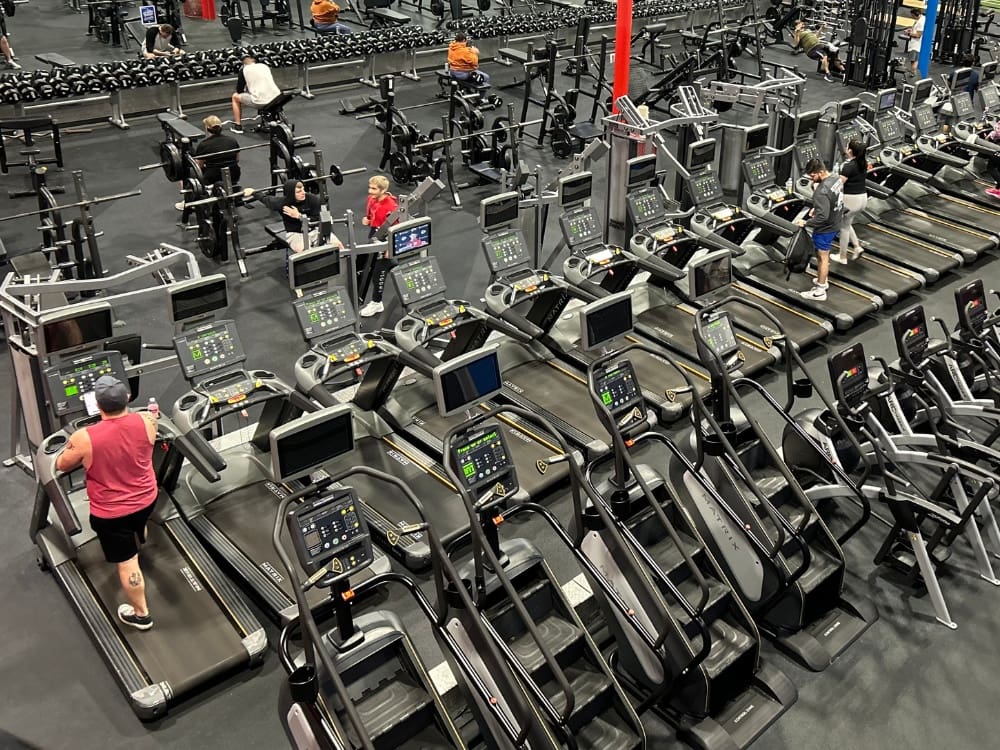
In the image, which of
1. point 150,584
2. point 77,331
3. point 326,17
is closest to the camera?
point 150,584

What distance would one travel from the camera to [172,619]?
5570 mm

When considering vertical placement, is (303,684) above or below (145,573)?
above

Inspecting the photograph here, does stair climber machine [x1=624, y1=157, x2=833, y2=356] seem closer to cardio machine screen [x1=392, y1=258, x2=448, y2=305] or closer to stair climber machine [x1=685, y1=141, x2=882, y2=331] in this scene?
stair climber machine [x1=685, y1=141, x2=882, y2=331]

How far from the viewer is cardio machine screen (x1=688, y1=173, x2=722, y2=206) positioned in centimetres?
968

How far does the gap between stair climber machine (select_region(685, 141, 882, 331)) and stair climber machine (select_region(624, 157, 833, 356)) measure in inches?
6.6


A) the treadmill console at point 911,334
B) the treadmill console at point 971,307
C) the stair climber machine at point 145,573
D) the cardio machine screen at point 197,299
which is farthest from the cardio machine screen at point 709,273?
the stair climber machine at point 145,573

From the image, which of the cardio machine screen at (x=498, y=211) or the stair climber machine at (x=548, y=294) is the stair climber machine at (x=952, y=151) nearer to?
the stair climber machine at (x=548, y=294)

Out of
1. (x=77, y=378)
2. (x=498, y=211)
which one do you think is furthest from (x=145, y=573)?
(x=498, y=211)

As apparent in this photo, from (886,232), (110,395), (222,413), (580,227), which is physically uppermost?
(110,395)

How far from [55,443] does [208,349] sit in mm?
1137

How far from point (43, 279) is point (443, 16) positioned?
12648 mm

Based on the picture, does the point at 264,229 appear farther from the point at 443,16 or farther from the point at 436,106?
the point at 443,16

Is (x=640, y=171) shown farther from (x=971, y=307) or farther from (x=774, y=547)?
(x=774, y=547)

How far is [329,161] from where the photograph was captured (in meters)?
12.3
